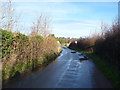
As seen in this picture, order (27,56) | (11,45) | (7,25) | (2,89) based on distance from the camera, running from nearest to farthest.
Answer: (2,89) < (11,45) < (27,56) < (7,25)

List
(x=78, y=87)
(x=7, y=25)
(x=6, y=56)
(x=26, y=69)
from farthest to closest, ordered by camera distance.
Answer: (x=7, y=25) < (x=26, y=69) < (x=6, y=56) < (x=78, y=87)

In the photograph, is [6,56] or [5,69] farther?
[6,56]

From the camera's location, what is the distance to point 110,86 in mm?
9273

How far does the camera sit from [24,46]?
1543 cm

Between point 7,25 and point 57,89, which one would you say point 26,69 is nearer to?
point 7,25

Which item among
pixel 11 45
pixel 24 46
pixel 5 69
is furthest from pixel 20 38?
pixel 5 69

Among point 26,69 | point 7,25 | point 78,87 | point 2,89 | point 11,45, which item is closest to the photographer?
point 2,89

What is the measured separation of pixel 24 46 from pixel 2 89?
7.20 metres

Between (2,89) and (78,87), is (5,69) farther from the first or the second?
(78,87)

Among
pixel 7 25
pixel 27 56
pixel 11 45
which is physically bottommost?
pixel 27 56

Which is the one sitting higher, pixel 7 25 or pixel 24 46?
pixel 7 25

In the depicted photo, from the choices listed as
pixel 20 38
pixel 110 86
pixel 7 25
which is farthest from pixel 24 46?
pixel 110 86

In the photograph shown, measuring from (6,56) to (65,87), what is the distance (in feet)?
16.2

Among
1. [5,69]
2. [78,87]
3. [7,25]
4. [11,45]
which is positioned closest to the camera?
[78,87]
